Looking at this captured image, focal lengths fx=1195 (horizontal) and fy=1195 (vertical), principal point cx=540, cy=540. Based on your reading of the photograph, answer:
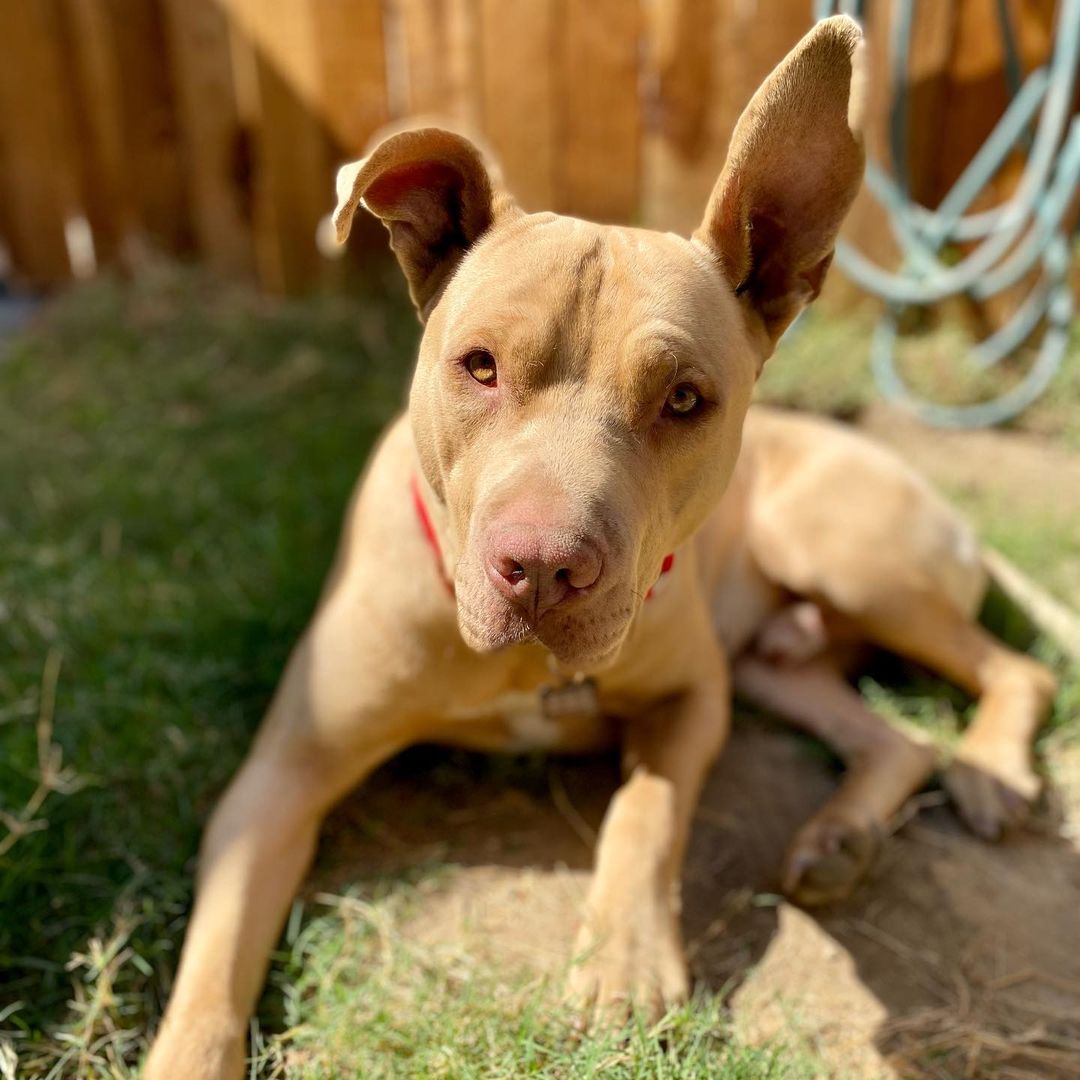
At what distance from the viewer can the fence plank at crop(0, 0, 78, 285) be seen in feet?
19.1

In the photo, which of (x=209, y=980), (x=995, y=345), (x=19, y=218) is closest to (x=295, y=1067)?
(x=209, y=980)

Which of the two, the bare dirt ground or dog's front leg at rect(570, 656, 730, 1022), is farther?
the bare dirt ground

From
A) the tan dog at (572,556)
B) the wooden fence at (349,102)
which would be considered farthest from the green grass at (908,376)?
the tan dog at (572,556)

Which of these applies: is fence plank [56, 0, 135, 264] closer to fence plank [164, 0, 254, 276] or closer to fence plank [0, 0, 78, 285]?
fence plank [0, 0, 78, 285]

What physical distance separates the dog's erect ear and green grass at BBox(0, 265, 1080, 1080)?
1.48 metres

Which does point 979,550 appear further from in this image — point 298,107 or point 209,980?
point 298,107

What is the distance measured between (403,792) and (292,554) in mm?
1124

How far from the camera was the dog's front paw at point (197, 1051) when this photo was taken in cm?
215

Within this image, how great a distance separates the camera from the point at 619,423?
2.14m

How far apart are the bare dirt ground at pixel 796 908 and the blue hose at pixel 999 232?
88.0 inches

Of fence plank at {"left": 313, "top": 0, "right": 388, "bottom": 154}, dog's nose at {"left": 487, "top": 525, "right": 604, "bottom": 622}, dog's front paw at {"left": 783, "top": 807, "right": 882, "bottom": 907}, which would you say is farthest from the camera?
fence plank at {"left": 313, "top": 0, "right": 388, "bottom": 154}

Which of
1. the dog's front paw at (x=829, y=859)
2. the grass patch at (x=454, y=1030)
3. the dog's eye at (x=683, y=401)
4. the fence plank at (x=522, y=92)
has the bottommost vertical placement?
the dog's front paw at (x=829, y=859)

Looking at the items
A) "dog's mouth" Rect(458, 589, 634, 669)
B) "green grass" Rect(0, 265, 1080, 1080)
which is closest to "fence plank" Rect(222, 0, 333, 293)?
"green grass" Rect(0, 265, 1080, 1080)

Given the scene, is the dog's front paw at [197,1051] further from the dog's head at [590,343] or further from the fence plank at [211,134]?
the fence plank at [211,134]
